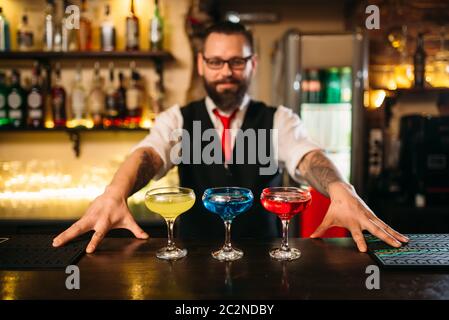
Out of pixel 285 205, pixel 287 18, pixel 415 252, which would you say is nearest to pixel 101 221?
pixel 285 205

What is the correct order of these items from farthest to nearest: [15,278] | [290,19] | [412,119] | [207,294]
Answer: [290,19] → [412,119] → [15,278] → [207,294]

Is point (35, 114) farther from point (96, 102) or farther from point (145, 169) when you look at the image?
point (145, 169)

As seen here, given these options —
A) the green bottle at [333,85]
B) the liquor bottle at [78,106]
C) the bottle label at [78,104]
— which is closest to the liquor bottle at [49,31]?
the liquor bottle at [78,106]

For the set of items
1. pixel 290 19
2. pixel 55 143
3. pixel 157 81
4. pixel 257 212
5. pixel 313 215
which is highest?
pixel 290 19

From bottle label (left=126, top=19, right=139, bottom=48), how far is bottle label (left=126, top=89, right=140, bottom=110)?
320mm

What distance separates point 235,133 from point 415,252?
1.08 m

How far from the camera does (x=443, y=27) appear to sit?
337cm

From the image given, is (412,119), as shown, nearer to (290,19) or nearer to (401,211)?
(401,211)

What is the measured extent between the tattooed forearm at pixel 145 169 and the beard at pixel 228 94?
0.43m

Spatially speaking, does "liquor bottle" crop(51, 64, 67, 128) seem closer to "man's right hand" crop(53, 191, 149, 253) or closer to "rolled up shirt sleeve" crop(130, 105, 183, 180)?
"rolled up shirt sleeve" crop(130, 105, 183, 180)

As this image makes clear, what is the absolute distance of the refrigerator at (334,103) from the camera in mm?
2916

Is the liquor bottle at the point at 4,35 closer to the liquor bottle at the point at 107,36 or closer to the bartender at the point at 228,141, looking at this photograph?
the liquor bottle at the point at 107,36

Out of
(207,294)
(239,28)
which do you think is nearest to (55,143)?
Result: (239,28)

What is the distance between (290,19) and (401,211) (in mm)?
2132
